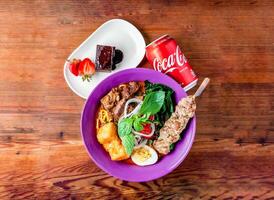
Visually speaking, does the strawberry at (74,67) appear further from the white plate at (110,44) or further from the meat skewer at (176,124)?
the meat skewer at (176,124)

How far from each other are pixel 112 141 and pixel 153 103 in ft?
0.63

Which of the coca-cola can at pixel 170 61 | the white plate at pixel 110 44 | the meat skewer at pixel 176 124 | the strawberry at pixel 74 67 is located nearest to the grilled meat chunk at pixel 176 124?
the meat skewer at pixel 176 124

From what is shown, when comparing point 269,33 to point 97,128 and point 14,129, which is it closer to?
point 97,128

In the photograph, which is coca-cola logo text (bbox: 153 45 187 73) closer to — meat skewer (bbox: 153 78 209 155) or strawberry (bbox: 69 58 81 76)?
meat skewer (bbox: 153 78 209 155)

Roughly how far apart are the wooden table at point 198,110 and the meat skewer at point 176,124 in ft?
0.57

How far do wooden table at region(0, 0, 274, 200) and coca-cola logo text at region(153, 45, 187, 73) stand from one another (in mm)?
116

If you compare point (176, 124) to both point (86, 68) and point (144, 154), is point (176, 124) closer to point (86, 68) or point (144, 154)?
point (144, 154)

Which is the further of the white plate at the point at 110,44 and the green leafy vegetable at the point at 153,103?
the white plate at the point at 110,44

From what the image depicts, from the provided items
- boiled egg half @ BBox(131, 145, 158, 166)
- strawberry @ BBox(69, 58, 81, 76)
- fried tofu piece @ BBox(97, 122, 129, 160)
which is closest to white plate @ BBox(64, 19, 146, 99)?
strawberry @ BBox(69, 58, 81, 76)

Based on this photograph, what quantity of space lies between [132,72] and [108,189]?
445mm

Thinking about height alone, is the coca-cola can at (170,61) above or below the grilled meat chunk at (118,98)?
above

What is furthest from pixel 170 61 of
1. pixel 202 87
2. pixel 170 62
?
pixel 202 87

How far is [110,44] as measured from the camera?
1563mm

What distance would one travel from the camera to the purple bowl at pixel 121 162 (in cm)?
139
